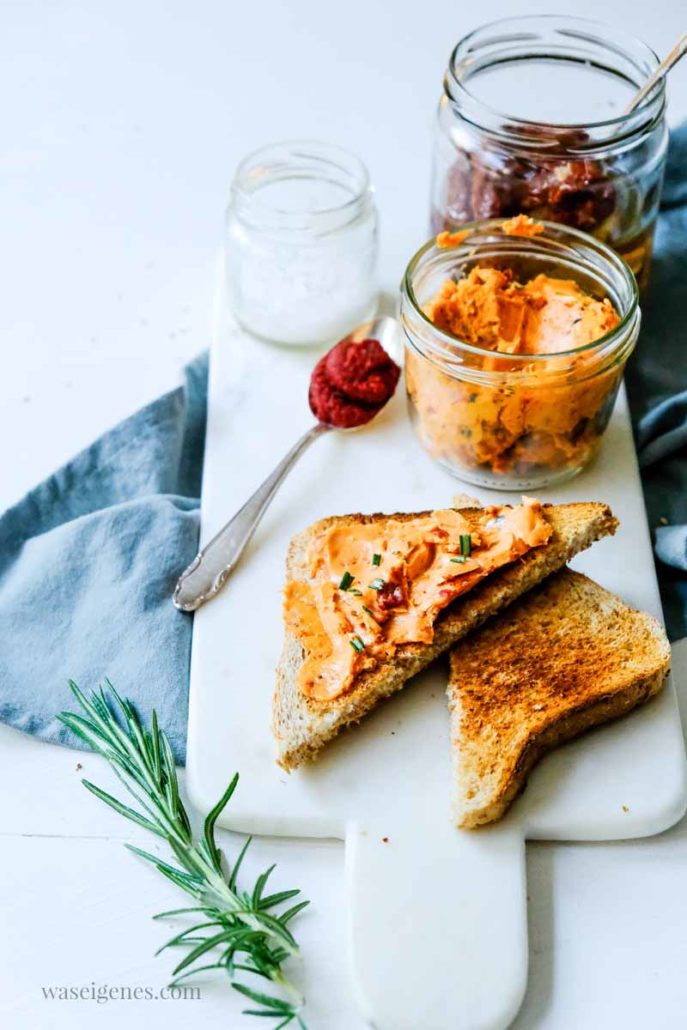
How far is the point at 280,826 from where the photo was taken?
2541 mm

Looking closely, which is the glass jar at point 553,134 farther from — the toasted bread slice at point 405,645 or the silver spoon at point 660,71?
the toasted bread slice at point 405,645

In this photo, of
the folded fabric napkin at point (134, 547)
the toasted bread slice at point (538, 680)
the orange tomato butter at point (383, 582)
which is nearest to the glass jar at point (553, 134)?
the folded fabric napkin at point (134, 547)

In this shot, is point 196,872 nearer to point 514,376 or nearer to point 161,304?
point 514,376

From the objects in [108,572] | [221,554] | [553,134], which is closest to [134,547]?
[108,572]

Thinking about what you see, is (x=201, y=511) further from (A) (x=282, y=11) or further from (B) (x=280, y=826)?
(A) (x=282, y=11)

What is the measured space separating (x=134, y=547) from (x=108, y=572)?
0.09 meters

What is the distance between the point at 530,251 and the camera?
326 cm

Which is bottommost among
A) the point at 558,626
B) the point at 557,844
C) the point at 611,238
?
the point at 557,844

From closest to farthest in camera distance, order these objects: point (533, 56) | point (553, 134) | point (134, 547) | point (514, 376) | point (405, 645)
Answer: point (405, 645) < point (514, 376) < point (134, 547) < point (553, 134) < point (533, 56)

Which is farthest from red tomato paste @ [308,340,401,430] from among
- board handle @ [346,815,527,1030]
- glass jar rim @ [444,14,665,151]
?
board handle @ [346,815,527,1030]

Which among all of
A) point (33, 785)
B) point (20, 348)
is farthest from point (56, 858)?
point (20, 348)

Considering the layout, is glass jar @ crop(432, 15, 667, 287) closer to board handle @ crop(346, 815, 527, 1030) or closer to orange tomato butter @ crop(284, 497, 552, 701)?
orange tomato butter @ crop(284, 497, 552, 701)

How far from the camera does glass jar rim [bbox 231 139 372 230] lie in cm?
348

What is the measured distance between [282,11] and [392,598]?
2.99m
